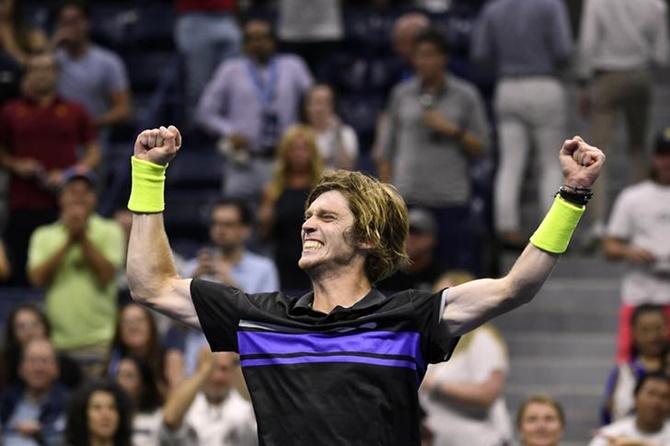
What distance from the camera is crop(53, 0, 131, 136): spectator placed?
44.0 feet

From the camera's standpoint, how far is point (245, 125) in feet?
41.7

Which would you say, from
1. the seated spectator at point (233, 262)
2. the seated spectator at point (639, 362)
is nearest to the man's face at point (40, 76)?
the seated spectator at point (233, 262)

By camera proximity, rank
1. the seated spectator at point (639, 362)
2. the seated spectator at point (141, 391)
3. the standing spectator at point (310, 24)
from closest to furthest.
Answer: the seated spectator at point (141, 391) < the seated spectator at point (639, 362) < the standing spectator at point (310, 24)

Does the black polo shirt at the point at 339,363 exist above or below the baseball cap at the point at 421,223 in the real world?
above

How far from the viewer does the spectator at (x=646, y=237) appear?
10891 mm

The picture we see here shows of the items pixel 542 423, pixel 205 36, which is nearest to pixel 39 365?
pixel 542 423

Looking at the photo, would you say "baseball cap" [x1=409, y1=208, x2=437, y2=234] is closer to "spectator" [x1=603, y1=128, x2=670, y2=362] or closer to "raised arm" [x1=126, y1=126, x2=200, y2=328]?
"spectator" [x1=603, y1=128, x2=670, y2=362]

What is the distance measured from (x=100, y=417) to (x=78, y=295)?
2.07 m

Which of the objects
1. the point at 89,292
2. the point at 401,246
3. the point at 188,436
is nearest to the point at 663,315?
the point at 188,436

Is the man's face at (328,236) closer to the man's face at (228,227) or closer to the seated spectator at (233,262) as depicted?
the seated spectator at (233,262)

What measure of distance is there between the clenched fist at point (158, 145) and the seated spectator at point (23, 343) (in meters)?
4.93

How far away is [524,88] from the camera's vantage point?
12.4m

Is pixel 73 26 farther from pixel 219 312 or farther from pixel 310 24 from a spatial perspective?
pixel 219 312

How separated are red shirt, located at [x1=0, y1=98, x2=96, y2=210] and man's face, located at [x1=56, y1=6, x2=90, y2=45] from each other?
1.11 metres
